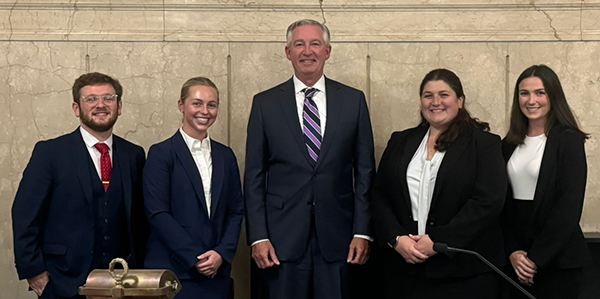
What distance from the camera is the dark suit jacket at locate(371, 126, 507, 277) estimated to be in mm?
3764

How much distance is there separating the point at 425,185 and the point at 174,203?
1.30m

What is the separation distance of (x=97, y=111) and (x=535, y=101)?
226 centimetres

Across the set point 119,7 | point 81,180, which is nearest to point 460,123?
point 81,180

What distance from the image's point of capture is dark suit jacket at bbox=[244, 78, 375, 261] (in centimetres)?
400

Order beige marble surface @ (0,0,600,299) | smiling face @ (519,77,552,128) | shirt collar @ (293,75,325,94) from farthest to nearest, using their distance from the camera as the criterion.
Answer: beige marble surface @ (0,0,600,299), shirt collar @ (293,75,325,94), smiling face @ (519,77,552,128)

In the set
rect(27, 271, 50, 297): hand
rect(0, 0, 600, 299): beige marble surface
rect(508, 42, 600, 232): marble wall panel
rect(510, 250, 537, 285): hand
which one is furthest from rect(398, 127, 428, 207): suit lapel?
rect(27, 271, 50, 297): hand

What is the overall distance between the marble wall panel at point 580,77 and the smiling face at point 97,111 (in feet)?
8.61

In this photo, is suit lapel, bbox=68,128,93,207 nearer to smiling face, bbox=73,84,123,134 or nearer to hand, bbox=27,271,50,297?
smiling face, bbox=73,84,123,134

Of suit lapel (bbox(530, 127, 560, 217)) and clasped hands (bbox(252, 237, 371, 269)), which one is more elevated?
suit lapel (bbox(530, 127, 560, 217))

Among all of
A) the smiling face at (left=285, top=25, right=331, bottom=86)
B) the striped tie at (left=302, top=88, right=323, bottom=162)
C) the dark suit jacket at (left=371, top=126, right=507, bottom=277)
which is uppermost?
the smiling face at (left=285, top=25, right=331, bottom=86)

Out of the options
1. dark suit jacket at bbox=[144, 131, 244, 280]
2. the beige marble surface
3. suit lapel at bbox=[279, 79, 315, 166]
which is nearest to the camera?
dark suit jacket at bbox=[144, 131, 244, 280]

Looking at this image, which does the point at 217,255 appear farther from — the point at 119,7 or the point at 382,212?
the point at 119,7

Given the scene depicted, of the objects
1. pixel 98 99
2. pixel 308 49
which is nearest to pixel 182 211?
pixel 98 99

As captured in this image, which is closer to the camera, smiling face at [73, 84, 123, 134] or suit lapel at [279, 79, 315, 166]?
smiling face at [73, 84, 123, 134]
